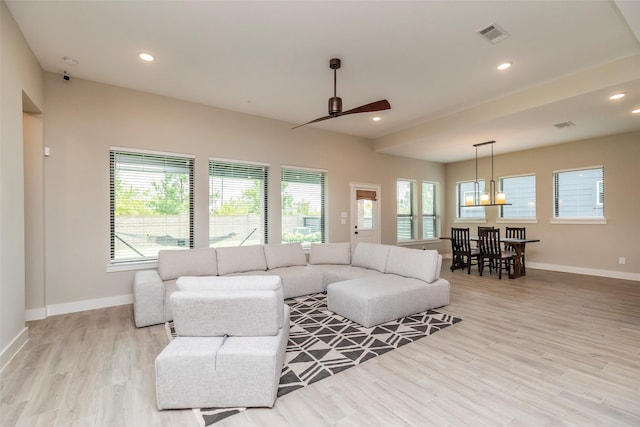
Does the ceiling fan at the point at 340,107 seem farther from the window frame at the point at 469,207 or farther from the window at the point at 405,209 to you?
the window frame at the point at 469,207

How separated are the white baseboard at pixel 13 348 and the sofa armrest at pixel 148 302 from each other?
0.94 m

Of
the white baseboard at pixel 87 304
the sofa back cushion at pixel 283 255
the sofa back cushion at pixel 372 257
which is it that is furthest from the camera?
the sofa back cushion at pixel 283 255

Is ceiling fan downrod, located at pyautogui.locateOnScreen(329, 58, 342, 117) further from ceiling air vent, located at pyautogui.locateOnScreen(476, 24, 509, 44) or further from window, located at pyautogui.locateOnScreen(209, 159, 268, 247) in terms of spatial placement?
window, located at pyautogui.locateOnScreen(209, 159, 268, 247)

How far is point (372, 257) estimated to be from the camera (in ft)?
15.8

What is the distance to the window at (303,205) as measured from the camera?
5.91m

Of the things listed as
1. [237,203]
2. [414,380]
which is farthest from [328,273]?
[414,380]

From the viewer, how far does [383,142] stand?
6.92 m

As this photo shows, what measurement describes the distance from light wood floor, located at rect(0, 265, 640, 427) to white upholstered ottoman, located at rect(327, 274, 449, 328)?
0.50m

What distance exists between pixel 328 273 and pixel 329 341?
1.82 metres

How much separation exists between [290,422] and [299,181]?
4.71m

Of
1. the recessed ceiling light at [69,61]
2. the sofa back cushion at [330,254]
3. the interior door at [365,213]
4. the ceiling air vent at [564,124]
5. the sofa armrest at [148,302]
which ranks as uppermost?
the recessed ceiling light at [69,61]

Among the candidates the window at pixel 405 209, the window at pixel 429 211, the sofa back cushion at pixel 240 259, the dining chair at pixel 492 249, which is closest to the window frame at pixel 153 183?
the sofa back cushion at pixel 240 259

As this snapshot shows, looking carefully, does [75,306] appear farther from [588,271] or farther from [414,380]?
[588,271]

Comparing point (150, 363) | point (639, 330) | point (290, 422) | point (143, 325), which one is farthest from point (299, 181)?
point (639, 330)
